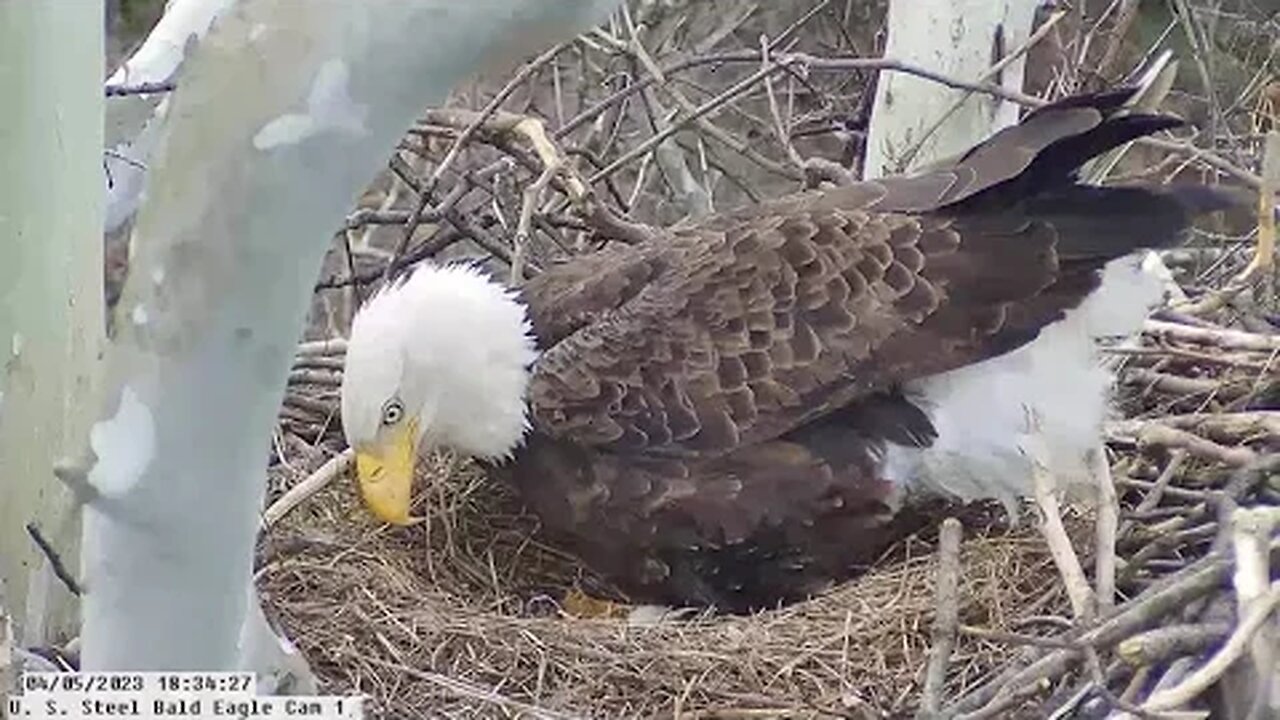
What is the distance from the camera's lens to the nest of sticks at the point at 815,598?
8.85 ft

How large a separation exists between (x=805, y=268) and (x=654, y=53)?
2.12m

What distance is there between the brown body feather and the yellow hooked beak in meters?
0.27

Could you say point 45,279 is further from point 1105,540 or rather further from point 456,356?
point 1105,540

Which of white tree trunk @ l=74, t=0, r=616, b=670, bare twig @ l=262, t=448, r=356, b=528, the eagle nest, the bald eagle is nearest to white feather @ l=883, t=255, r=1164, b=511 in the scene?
the bald eagle

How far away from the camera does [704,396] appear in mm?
3578

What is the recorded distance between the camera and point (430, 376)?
12.2 feet

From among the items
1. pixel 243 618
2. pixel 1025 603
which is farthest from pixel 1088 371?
pixel 243 618

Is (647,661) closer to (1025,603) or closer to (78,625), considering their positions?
(1025,603)

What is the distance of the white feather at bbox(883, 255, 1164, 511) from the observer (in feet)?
11.8

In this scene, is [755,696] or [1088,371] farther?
[1088,371]

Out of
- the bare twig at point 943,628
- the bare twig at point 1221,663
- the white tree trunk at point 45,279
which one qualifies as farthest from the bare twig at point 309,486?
the bare twig at point 1221,663

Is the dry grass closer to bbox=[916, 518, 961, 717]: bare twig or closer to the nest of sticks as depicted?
the nest of sticks

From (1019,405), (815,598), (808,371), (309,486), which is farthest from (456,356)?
(1019,405)

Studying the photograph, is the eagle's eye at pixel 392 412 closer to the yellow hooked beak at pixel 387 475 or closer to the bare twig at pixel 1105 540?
the yellow hooked beak at pixel 387 475
